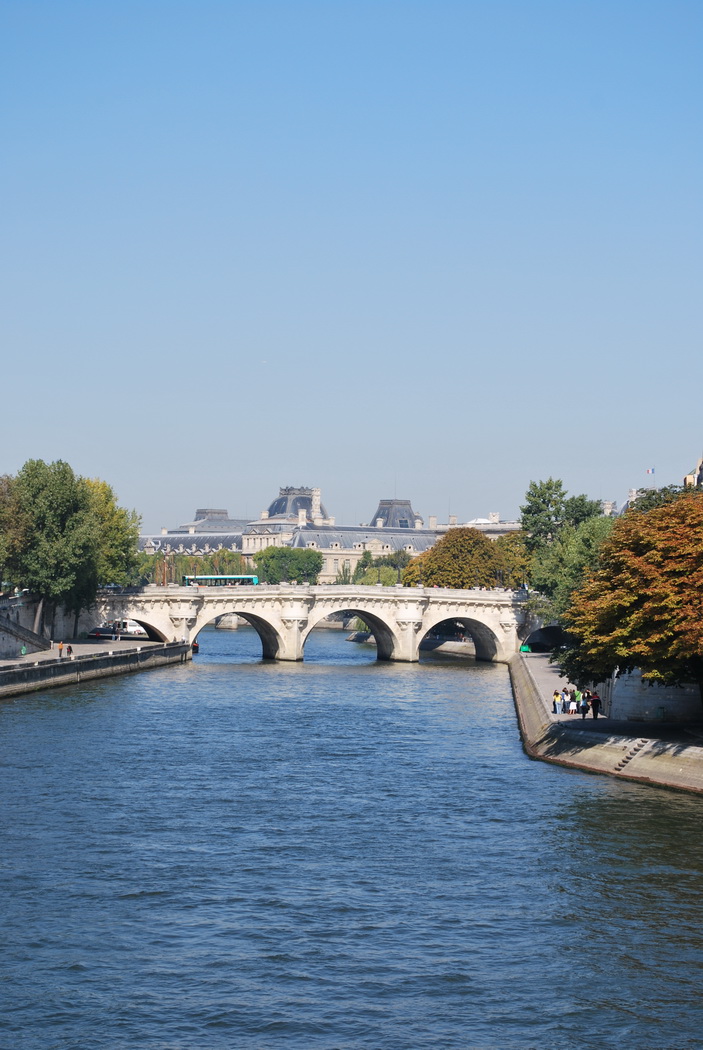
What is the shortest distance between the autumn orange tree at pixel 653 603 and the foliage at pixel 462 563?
270 feet

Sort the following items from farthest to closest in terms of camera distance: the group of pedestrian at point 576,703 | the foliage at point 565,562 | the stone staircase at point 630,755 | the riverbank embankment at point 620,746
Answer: the foliage at point 565,562
the group of pedestrian at point 576,703
the stone staircase at point 630,755
the riverbank embankment at point 620,746

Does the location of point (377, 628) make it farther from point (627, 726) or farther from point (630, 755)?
point (630, 755)

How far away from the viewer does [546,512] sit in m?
125

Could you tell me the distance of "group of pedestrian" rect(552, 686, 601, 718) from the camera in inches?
2484

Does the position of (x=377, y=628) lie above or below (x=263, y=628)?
above

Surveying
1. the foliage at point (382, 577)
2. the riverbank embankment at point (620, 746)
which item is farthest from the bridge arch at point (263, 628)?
the foliage at point (382, 577)

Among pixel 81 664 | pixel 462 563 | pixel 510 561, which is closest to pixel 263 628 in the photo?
pixel 462 563

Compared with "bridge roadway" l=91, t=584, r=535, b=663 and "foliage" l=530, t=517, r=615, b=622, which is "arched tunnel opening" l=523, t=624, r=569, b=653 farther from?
"foliage" l=530, t=517, r=615, b=622

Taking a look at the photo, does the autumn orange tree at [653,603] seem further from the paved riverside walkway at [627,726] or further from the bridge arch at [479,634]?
the bridge arch at [479,634]

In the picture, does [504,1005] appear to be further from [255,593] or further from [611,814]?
[255,593]

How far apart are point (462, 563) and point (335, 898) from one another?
106613mm

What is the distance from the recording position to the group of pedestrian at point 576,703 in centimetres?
6309

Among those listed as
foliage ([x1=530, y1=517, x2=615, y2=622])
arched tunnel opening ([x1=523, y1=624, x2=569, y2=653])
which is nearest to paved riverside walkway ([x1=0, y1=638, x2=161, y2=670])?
foliage ([x1=530, y1=517, x2=615, y2=622])

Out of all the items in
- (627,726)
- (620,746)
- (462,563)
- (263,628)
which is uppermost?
(462,563)
